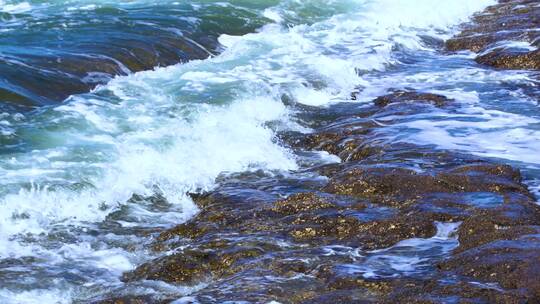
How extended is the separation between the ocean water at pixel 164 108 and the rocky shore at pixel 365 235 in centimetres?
17

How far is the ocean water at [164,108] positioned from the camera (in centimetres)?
696

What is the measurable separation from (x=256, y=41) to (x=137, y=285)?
10.7m

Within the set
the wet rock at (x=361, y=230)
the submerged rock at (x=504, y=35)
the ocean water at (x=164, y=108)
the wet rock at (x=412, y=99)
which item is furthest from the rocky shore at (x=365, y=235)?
the submerged rock at (x=504, y=35)

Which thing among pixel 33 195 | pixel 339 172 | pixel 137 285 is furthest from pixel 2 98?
pixel 137 285

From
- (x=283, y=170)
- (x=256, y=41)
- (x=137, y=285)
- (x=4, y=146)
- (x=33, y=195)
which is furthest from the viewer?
(x=256, y=41)

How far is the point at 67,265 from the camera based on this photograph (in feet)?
20.9

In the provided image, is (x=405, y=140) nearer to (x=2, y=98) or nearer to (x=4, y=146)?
(x=4, y=146)

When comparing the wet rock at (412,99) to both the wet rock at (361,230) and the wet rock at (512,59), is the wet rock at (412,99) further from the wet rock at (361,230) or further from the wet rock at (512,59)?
the wet rock at (361,230)

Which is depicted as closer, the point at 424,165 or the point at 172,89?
the point at 424,165

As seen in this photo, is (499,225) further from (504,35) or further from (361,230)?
(504,35)

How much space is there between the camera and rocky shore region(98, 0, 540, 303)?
5.28m

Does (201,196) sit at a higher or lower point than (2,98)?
lower

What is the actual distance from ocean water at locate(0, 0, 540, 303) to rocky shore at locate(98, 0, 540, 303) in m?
0.17

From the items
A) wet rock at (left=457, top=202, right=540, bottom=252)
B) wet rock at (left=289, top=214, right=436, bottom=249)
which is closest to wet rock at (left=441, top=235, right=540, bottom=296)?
wet rock at (left=457, top=202, right=540, bottom=252)
